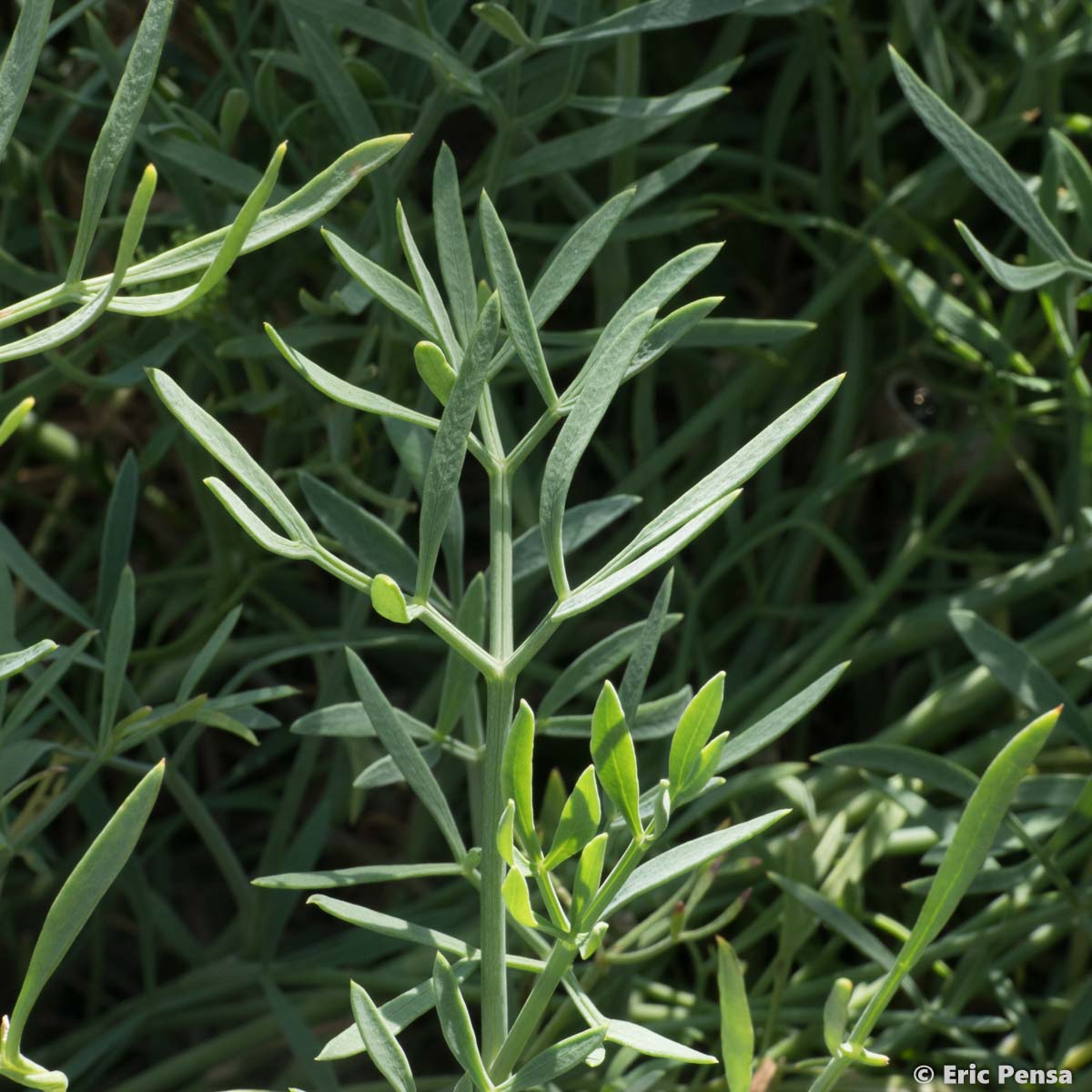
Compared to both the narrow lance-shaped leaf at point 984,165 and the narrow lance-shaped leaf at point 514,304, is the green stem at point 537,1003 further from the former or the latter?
the narrow lance-shaped leaf at point 984,165

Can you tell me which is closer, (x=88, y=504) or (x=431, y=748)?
(x=431, y=748)

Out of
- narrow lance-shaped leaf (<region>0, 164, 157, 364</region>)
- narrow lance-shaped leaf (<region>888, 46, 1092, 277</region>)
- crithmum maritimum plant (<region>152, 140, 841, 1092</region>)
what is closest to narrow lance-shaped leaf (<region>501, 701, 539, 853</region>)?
crithmum maritimum plant (<region>152, 140, 841, 1092</region>)

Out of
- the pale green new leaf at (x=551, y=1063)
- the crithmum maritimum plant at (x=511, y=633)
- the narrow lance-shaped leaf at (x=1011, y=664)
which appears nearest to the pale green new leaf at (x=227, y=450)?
the crithmum maritimum plant at (x=511, y=633)

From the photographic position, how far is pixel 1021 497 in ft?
2.02

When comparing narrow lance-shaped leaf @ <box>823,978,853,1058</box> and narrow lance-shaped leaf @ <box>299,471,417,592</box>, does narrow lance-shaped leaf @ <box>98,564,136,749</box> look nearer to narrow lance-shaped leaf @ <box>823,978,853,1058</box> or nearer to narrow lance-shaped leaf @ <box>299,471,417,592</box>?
narrow lance-shaped leaf @ <box>299,471,417,592</box>

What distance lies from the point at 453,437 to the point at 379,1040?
4.3 inches

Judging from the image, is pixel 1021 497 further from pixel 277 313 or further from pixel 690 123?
pixel 277 313

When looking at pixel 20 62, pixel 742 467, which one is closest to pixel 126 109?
pixel 20 62

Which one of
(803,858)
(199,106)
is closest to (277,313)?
(199,106)

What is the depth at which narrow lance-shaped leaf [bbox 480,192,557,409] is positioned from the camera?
27 cm

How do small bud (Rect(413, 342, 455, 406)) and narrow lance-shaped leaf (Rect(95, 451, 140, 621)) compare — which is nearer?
small bud (Rect(413, 342, 455, 406))

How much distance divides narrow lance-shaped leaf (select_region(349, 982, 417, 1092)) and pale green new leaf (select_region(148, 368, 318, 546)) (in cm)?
8

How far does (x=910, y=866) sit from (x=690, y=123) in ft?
1.08

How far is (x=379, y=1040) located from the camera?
0.24 m
